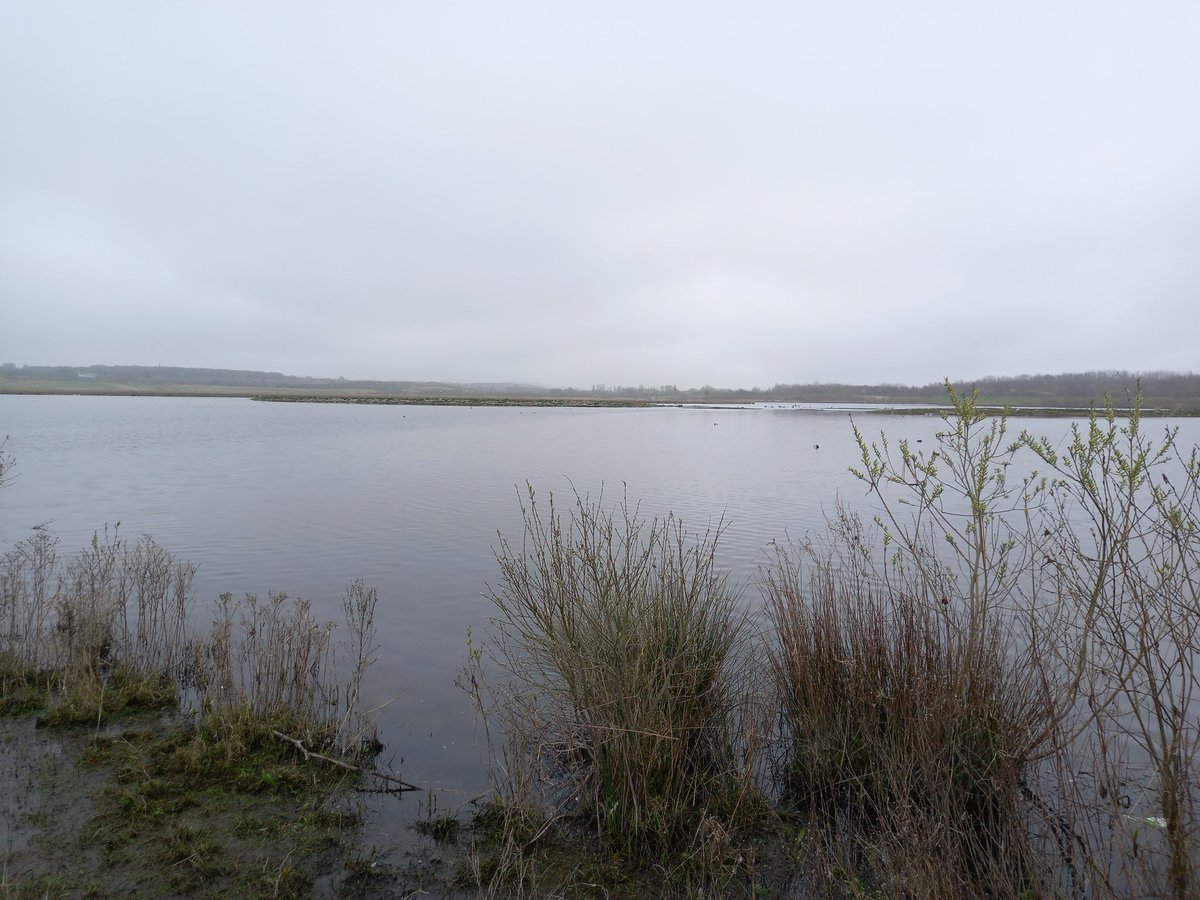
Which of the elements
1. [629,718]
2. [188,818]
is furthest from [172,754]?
[629,718]

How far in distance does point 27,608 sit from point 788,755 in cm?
946

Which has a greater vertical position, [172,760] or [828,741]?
[828,741]

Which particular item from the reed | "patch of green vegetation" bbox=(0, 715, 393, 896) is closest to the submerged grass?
"patch of green vegetation" bbox=(0, 715, 393, 896)

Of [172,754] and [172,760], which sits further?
[172,754]

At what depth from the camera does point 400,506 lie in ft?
68.4

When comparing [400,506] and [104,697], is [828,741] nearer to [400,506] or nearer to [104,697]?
[104,697]

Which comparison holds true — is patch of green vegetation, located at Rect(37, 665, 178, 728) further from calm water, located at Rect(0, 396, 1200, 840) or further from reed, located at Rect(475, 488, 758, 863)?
reed, located at Rect(475, 488, 758, 863)

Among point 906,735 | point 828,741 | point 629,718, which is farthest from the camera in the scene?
point 828,741

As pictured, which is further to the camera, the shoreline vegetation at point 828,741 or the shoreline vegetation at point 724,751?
the shoreline vegetation at point 828,741

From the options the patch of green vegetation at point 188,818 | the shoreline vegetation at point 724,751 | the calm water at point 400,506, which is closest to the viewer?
the shoreline vegetation at point 724,751

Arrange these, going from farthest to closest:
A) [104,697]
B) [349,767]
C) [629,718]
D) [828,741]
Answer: [104,697] < [349,767] < [828,741] < [629,718]

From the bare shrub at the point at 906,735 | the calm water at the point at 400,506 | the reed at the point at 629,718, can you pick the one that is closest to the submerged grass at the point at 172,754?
the calm water at the point at 400,506

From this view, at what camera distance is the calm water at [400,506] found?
948 centimetres

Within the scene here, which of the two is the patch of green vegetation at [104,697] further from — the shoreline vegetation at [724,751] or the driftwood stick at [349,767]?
the driftwood stick at [349,767]
